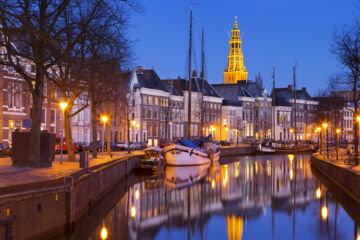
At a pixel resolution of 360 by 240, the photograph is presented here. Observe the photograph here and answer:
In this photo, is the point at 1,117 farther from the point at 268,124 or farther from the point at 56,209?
the point at 268,124

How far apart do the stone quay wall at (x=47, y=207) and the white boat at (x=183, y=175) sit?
1605cm

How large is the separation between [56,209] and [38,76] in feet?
33.4

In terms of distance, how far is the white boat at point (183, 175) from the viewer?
150ft

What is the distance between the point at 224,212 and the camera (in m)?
32.2

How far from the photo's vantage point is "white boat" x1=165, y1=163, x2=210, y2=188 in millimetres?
45725

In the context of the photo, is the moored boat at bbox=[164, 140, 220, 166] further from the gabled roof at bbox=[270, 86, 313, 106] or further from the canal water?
the gabled roof at bbox=[270, 86, 313, 106]

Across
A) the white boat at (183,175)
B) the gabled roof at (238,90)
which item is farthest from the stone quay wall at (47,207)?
the gabled roof at (238,90)

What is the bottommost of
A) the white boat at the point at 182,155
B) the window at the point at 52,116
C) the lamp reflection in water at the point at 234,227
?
the lamp reflection in water at the point at 234,227

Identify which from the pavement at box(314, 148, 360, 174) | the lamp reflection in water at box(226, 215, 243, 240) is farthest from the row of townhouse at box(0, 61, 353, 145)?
the lamp reflection in water at box(226, 215, 243, 240)

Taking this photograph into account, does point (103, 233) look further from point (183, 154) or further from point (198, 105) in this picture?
point (198, 105)

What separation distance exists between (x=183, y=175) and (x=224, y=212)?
20687 millimetres

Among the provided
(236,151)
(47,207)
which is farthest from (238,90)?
(47,207)

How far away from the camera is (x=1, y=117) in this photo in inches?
2537

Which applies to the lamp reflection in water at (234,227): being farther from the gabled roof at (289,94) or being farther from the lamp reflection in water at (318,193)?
the gabled roof at (289,94)
